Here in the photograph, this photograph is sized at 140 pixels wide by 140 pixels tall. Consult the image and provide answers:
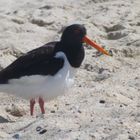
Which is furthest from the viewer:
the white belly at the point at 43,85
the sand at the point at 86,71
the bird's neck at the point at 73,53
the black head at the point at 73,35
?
the black head at the point at 73,35

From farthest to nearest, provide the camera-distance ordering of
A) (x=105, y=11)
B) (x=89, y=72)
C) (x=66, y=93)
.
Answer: (x=105, y=11) → (x=89, y=72) → (x=66, y=93)

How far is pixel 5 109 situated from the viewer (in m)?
7.48

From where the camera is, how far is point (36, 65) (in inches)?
285

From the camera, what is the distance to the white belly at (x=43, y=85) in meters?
7.17

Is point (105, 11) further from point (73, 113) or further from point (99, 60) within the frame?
point (73, 113)

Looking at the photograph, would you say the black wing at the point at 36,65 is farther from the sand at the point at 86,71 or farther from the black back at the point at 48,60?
the sand at the point at 86,71

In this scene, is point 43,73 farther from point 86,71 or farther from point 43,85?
point 86,71

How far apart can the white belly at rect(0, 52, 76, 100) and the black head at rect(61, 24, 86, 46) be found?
24cm

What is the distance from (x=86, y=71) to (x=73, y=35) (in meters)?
1.27

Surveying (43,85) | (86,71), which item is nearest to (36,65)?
(43,85)

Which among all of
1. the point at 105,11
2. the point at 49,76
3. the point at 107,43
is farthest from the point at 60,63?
the point at 105,11

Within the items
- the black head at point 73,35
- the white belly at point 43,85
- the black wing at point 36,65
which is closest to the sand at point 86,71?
the white belly at point 43,85

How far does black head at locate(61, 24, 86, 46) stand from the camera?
7.45 metres

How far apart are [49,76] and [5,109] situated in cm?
72
